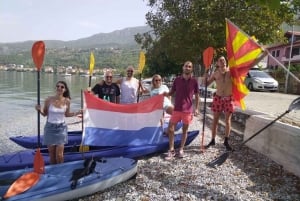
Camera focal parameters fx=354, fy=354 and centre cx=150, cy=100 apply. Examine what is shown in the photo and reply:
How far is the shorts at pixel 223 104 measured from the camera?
8.11 metres

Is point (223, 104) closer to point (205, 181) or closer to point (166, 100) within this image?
point (166, 100)

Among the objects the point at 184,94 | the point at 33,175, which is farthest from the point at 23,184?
the point at 184,94

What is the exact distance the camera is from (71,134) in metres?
8.83

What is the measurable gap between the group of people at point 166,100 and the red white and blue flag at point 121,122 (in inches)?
14.2

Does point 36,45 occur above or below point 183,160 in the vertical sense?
above

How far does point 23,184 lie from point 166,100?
4.46m

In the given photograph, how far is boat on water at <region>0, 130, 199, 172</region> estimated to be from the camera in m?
6.52

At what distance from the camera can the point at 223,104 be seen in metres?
8.18

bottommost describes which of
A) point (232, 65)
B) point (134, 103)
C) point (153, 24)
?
point (134, 103)

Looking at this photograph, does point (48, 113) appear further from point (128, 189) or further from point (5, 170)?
point (128, 189)

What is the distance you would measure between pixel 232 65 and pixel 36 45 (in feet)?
12.6

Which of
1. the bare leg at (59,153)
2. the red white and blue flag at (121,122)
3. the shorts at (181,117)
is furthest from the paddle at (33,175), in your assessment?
the shorts at (181,117)

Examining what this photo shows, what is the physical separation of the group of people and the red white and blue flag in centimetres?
36

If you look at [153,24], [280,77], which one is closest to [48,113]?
[153,24]
